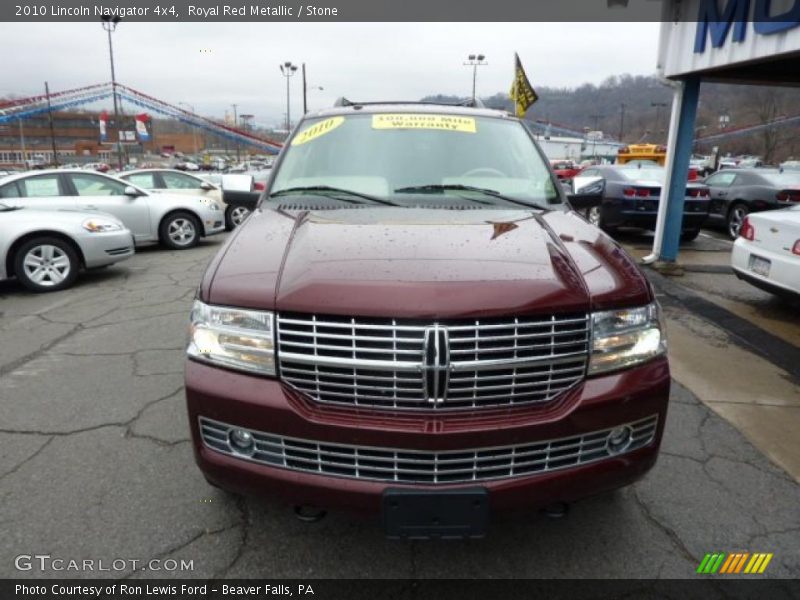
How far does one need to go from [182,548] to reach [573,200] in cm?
282

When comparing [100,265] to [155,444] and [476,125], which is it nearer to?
[155,444]

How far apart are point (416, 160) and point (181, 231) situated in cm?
825

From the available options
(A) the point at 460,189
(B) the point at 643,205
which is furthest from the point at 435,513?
(B) the point at 643,205

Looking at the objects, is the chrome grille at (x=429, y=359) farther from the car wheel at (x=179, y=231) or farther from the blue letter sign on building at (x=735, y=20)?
the car wheel at (x=179, y=231)

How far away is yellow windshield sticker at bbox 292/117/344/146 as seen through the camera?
138 inches

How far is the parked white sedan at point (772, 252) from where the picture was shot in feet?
17.1

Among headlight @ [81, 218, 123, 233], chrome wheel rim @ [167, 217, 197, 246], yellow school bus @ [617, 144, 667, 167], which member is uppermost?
yellow school bus @ [617, 144, 667, 167]

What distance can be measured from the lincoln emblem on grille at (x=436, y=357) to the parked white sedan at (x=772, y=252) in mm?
4871

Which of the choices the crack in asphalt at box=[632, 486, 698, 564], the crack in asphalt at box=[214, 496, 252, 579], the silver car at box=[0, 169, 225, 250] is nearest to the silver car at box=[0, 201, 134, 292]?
the silver car at box=[0, 169, 225, 250]

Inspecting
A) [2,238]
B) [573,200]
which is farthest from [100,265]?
[573,200]

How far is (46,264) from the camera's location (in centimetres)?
694

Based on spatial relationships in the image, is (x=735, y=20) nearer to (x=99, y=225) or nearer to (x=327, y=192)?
(x=327, y=192)

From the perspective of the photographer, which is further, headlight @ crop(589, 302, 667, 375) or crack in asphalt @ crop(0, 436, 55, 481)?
crack in asphalt @ crop(0, 436, 55, 481)

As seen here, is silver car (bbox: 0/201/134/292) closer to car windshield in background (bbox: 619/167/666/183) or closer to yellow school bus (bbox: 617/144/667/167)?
car windshield in background (bbox: 619/167/666/183)
